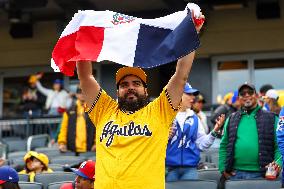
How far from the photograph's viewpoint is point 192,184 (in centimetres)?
533

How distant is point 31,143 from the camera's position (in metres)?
11.1

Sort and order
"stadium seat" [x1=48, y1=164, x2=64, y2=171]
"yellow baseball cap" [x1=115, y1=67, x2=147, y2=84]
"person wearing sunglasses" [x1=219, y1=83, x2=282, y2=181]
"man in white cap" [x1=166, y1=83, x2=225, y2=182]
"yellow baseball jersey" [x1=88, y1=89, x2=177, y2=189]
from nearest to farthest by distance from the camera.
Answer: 1. "yellow baseball jersey" [x1=88, y1=89, x2=177, y2=189]
2. "yellow baseball cap" [x1=115, y1=67, x2=147, y2=84]
3. "person wearing sunglasses" [x1=219, y1=83, x2=282, y2=181]
4. "man in white cap" [x1=166, y1=83, x2=225, y2=182]
5. "stadium seat" [x1=48, y1=164, x2=64, y2=171]

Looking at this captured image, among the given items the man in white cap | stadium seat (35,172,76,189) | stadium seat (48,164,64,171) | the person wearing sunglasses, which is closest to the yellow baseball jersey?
the man in white cap

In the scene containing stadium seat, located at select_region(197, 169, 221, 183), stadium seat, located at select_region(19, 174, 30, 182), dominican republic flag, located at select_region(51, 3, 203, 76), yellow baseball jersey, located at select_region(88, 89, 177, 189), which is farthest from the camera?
stadium seat, located at select_region(19, 174, 30, 182)

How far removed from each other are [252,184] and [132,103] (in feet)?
6.89

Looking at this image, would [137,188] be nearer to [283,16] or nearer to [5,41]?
[283,16]

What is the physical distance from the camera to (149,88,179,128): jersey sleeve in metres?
3.63

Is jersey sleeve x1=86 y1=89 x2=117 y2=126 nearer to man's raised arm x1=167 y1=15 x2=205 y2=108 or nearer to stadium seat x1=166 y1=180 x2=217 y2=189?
man's raised arm x1=167 y1=15 x2=205 y2=108

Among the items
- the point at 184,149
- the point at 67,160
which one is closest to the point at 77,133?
Answer: the point at 67,160

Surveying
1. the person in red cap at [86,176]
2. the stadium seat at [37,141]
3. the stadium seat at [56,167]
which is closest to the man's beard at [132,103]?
the person in red cap at [86,176]

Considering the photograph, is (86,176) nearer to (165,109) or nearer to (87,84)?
(87,84)

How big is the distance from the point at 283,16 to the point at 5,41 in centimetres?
731

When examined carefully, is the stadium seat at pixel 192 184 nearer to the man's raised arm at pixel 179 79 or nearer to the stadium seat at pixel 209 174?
the stadium seat at pixel 209 174

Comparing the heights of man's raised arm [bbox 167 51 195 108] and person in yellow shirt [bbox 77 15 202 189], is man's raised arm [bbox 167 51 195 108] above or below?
above
